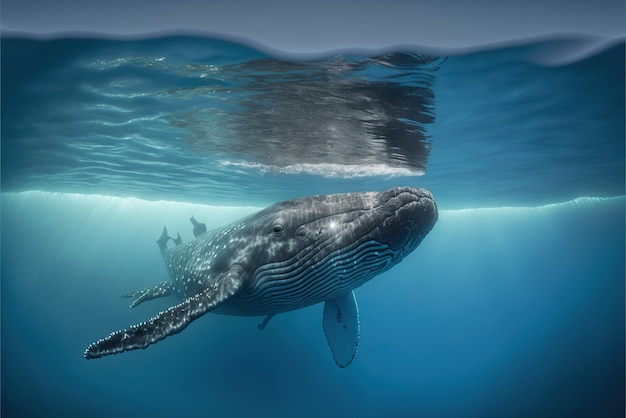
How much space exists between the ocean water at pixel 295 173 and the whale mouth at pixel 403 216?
16.7ft

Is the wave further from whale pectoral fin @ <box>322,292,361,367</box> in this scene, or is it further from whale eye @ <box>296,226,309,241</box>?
whale eye @ <box>296,226,309,241</box>

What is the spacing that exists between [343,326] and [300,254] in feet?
15.2

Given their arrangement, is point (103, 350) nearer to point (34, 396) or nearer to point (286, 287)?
point (286, 287)

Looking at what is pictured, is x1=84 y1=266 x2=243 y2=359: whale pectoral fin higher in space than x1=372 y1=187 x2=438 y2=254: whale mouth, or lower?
lower

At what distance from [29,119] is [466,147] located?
66.4 feet

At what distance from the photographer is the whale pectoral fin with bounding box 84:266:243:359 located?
4.66 metres

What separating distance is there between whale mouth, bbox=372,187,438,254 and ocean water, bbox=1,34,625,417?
16.7ft

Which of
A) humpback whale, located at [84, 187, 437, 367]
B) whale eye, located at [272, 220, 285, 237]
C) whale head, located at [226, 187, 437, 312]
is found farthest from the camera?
whale eye, located at [272, 220, 285, 237]

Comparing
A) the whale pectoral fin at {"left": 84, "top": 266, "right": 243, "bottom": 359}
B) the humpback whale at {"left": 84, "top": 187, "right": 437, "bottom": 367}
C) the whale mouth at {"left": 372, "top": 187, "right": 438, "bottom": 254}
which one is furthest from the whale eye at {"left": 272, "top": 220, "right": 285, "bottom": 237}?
the whale mouth at {"left": 372, "top": 187, "right": 438, "bottom": 254}

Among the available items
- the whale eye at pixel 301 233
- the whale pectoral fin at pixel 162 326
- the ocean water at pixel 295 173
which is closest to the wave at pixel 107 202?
the ocean water at pixel 295 173

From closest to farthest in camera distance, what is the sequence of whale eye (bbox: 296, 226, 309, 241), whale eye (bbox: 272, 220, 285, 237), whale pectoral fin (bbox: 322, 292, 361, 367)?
whale eye (bbox: 296, 226, 309, 241) < whale eye (bbox: 272, 220, 285, 237) < whale pectoral fin (bbox: 322, 292, 361, 367)

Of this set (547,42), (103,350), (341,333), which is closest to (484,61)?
(547,42)

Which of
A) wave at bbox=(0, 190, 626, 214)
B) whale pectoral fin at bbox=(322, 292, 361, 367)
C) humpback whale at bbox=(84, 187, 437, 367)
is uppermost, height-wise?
wave at bbox=(0, 190, 626, 214)

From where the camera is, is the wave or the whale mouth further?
the wave
